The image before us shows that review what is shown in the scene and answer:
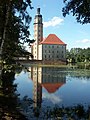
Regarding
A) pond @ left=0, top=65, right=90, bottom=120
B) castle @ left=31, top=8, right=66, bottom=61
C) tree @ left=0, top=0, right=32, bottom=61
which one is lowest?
pond @ left=0, top=65, right=90, bottom=120

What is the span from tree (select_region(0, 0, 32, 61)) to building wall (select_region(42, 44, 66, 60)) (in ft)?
407

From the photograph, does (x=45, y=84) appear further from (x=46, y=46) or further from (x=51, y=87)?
(x=46, y=46)

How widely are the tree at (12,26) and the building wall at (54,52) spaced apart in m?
124

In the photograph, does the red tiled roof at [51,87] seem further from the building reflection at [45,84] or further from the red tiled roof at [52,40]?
the red tiled roof at [52,40]

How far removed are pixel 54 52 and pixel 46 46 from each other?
6.72 meters

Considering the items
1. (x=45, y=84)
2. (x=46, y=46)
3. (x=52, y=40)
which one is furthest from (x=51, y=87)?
(x=52, y=40)

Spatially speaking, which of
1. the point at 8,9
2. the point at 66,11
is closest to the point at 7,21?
the point at 8,9

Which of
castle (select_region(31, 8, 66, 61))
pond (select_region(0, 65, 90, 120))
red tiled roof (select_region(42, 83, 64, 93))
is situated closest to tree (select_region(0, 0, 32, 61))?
pond (select_region(0, 65, 90, 120))

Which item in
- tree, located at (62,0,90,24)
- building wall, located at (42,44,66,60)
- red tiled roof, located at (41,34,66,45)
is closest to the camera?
tree, located at (62,0,90,24)

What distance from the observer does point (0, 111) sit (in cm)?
1365

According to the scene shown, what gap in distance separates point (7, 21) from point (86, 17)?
4536 millimetres

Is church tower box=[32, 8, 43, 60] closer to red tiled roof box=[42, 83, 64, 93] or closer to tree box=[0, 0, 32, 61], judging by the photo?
red tiled roof box=[42, 83, 64, 93]

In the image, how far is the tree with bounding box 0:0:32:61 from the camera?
55.0 feet

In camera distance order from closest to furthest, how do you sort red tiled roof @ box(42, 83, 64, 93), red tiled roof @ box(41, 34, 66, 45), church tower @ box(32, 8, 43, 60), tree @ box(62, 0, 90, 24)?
tree @ box(62, 0, 90, 24), red tiled roof @ box(42, 83, 64, 93), church tower @ box(32, 8, 43, 60), red tiled roof @ box(41, 34, 66, 45)
